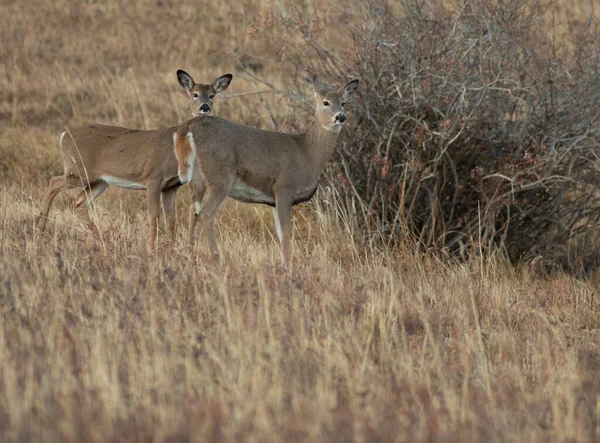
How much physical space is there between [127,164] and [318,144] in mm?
1609

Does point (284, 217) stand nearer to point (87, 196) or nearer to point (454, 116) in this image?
point (87, 196)

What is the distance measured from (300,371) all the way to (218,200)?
150 inches

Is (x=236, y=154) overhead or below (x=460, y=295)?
overhead

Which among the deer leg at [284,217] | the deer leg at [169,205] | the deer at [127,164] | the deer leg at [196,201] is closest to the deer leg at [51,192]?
the deer at [127,164]

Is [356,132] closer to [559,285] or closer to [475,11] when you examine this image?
[475,11]

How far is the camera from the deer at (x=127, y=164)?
8.52 meters

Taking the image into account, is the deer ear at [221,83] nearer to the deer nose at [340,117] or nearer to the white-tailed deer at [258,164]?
the white-tailed deer at [258,164]

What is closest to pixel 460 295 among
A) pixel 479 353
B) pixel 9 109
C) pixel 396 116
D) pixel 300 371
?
pixel 479 353

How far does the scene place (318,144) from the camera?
9.02 meters

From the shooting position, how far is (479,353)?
5453mm

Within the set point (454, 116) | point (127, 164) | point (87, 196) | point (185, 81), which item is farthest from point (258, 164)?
point (185, 81)

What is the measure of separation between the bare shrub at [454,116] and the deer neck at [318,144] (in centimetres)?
101

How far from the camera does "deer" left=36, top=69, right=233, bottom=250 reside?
852cm

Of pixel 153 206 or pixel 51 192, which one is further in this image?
pixel 51 192
